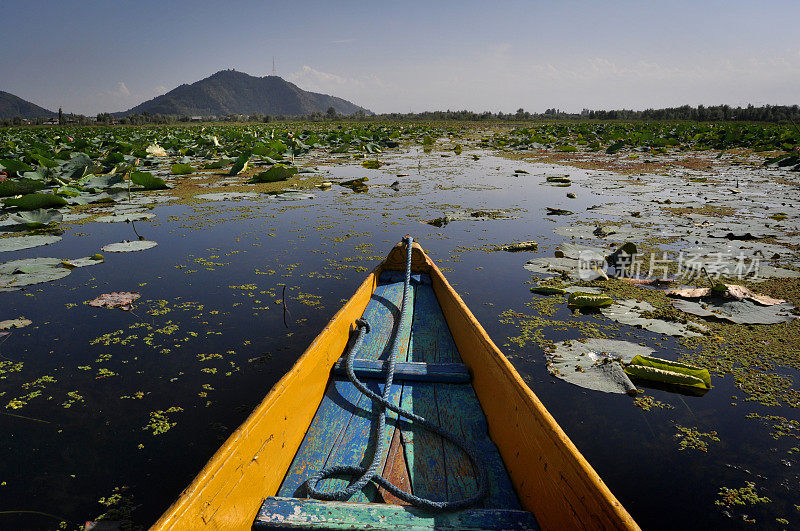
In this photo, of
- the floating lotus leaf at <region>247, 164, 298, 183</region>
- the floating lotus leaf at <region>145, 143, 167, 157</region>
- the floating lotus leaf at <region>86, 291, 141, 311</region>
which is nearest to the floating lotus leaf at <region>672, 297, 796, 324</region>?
the floating lotus leaf at <region>86, 291, 141, 311</region>

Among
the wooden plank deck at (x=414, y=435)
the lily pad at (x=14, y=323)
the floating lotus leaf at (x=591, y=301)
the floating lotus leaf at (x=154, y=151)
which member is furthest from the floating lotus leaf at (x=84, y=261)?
the floating lotus leaf at (x=154, y=151)

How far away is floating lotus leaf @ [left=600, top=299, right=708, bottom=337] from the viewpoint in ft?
8.13

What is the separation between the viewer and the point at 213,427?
5.88 feet

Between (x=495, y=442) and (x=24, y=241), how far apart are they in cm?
473

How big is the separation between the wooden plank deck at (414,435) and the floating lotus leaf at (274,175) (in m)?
6.42

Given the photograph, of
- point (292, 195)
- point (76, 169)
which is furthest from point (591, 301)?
point (76, 169)

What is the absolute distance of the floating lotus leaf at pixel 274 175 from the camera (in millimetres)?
7977

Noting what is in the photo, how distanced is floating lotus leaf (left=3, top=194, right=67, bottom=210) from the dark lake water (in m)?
0.48

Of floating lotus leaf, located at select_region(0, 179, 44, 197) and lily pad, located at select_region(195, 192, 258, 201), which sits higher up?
floating lotus leaf, located at select_region(0, 179, 44, 197)

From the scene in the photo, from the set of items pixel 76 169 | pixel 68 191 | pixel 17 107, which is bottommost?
pixel 68 191

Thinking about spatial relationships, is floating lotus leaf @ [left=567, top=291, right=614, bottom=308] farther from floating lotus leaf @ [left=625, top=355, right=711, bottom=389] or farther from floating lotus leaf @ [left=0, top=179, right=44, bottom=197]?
floating lotus leaf @ [left=0, top=179, right=44, bottom=197]

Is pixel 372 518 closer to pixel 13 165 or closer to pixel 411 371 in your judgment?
pixel 411 371

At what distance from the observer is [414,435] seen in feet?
5.19

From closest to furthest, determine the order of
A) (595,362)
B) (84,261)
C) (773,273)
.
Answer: (595,362)
(773,273)
(84,261)
